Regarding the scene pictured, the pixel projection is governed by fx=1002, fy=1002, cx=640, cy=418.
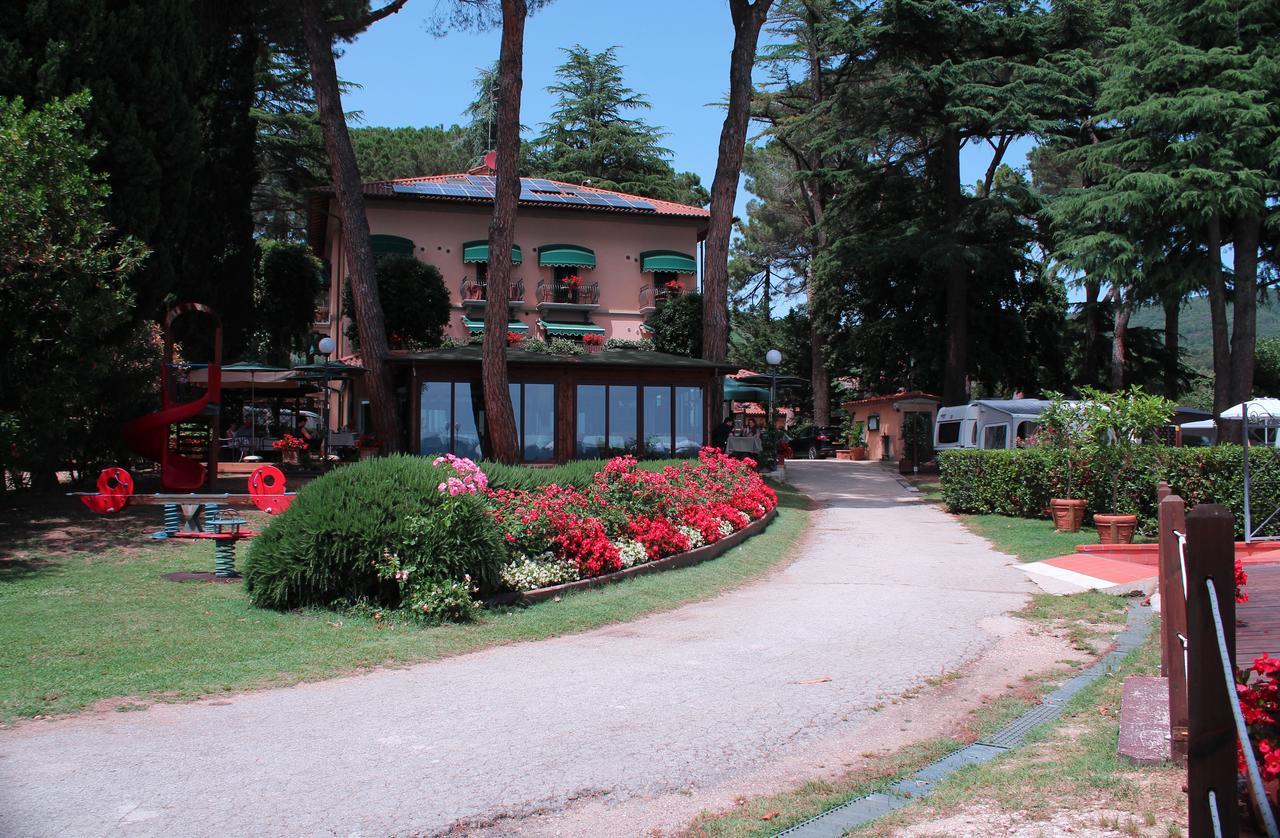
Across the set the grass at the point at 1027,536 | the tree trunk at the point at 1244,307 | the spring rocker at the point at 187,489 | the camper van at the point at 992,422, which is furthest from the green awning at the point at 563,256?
the tree trunk at the point at 1244,307

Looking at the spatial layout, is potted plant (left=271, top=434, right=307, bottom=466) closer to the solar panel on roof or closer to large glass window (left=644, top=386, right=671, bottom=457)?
large glass window (left=644, top=386, right=671, bottom=457)

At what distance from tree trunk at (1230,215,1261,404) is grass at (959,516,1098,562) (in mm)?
12339

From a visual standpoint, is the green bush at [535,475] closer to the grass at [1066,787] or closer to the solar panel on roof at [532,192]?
the grass at [1066,787]

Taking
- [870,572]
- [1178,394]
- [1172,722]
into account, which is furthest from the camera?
[1178,394]

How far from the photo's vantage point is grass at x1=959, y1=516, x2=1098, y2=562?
1462 centimetres

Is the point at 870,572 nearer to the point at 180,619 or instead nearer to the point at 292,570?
the point at 292,570

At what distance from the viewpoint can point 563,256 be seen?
33.2 meters

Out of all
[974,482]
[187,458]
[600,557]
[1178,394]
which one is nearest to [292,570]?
[600,557]

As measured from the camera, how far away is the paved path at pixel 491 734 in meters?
4.62

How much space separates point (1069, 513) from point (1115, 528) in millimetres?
1928

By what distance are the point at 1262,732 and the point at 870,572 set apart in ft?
31.1

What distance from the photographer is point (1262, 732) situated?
3643 mm

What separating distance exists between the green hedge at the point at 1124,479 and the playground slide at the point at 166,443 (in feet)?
47.3

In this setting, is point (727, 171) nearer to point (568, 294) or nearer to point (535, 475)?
point (568, 294)
